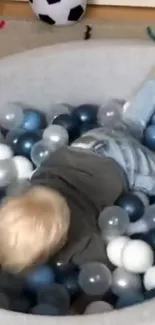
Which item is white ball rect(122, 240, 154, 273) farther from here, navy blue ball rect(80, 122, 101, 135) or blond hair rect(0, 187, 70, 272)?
navy blue ball rect(80, 122, 101, 135)

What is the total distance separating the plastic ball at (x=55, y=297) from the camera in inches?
44.6

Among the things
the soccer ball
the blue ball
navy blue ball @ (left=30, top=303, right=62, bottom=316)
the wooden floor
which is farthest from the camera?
the wooden floor

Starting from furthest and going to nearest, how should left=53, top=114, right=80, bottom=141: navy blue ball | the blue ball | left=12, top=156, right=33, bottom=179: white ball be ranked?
left=53, top=114, right=80, bottom=141: navy blue ball
left=12, top=156, right=33, bottom=179: white ball
the blue ball

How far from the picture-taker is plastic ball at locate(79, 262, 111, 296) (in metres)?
1.17

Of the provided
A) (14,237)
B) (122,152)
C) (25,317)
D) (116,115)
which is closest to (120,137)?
(122,152)

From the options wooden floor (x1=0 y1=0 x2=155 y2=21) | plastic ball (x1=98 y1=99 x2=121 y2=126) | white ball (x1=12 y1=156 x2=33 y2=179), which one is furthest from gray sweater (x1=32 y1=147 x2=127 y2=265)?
wooden floor (x1=0 y1=0 x2=155 y2=21)

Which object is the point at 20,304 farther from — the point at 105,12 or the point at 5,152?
the point at 105,12

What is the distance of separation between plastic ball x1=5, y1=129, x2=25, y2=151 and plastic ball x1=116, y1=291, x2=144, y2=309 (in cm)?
51

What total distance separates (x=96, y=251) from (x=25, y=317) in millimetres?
303

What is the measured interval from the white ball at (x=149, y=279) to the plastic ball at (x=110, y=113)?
446mm

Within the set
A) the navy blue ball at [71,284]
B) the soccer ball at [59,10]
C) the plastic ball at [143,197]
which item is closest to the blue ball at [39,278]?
Result: the navy blue ball at [71,284]

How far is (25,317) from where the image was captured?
37.9 inches

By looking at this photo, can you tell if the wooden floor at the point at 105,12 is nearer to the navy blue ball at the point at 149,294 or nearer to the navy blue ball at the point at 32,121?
the navy blue ball at the point at 32,121

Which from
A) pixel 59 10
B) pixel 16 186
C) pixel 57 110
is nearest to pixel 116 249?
pixel 16 186
